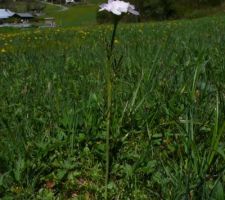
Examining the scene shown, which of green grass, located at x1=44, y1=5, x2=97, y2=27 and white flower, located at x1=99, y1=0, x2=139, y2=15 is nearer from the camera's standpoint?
white flower, located at x1=99, y1=0, x2=139, y2=15

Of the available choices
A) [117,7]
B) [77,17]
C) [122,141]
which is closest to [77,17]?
[77,17]

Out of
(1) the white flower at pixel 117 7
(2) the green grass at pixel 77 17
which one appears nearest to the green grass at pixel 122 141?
(1) the white flower at pixel 117 7

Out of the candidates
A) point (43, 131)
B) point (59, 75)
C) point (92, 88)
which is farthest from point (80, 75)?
point (43, 131)

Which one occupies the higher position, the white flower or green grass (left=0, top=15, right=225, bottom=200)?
the white flower

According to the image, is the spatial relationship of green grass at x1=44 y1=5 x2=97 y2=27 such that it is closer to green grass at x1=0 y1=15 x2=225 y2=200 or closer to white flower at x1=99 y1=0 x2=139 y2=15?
green grass at x1=0 y1=15 x2=225 y2=200

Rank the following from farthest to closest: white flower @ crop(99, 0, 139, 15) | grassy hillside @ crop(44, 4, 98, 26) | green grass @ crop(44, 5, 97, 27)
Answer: grassy hillside @ crop(44, 4, 98, 26) → green grass @ crop(44, 5, 97, 27) → white flower @ crop(99, 0, 139, 15)

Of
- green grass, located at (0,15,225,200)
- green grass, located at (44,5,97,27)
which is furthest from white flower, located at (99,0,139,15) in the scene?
green grass, located at (44,5,97,27)

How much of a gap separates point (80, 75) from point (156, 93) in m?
1.37

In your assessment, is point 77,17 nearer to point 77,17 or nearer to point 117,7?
point 77,17

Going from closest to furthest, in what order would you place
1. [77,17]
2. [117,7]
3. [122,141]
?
1. [117,7]
2. [122,141]
3. [77,17]

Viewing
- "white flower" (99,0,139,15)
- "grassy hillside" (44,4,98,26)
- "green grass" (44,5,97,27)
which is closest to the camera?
"white flower" (99,0,139,15)

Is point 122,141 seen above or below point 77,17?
above

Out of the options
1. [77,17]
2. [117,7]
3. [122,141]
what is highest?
[117,7]

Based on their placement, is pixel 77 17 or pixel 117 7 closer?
pixel 117 7
